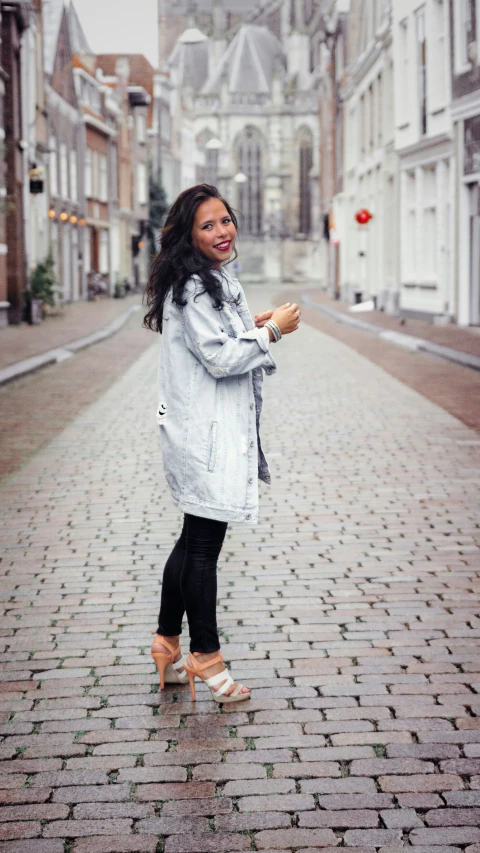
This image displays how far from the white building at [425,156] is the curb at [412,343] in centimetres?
167

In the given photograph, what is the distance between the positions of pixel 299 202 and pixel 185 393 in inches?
3234

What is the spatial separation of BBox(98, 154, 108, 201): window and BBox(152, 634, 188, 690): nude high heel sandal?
160 feet

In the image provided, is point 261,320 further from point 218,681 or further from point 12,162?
point 12,162

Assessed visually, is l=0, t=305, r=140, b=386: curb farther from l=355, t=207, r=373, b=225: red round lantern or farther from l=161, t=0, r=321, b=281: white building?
l=161, t=0, r=321, b=281: white building

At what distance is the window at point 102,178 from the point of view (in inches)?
2031

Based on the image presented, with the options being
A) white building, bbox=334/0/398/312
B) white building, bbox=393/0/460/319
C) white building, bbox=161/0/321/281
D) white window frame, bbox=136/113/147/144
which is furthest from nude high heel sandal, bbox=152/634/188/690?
white building, bbox=161/0/321/281

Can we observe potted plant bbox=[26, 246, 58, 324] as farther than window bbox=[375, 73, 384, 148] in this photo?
No

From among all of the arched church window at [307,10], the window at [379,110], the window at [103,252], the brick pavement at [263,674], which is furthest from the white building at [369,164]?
A: the arched church window at [307,10]

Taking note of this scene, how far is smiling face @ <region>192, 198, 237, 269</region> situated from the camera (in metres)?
3.84

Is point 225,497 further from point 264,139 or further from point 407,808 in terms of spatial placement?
point 264,139

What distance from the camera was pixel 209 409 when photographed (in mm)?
3803

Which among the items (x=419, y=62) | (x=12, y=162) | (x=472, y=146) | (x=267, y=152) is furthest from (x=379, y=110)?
(x=267, y=152)

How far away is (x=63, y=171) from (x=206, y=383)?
4108 centimetres

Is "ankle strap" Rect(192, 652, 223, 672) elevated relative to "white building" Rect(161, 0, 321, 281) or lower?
lower
